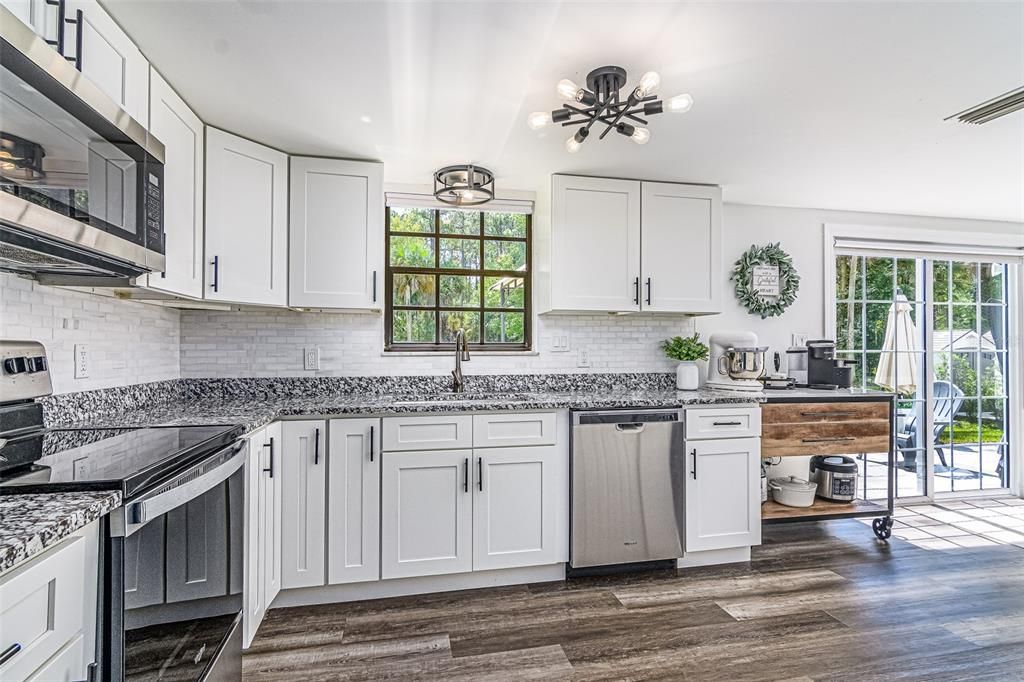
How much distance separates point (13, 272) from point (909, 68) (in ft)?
10.5

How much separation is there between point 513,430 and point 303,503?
1.04 m

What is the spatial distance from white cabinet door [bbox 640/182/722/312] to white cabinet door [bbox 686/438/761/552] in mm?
876

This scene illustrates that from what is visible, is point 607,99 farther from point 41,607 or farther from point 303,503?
point 303,503

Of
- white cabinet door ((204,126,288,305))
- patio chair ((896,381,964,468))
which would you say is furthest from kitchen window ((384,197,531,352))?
patio chair ((896,381,964,468))

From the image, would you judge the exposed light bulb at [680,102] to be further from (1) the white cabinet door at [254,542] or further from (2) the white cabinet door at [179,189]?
(1) the white cabinet door at [254,542]

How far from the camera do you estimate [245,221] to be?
251 cm

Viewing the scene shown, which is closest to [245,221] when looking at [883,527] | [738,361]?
[738,361]

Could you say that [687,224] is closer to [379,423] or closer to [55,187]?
[379,423]

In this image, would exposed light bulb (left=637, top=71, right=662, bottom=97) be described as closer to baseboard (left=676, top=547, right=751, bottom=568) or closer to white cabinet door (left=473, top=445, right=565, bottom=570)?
white cabinet door (left=473, top=445, right=565, bottom=570)

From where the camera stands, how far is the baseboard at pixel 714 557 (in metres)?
2.91

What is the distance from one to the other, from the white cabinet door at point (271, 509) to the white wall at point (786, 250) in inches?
110

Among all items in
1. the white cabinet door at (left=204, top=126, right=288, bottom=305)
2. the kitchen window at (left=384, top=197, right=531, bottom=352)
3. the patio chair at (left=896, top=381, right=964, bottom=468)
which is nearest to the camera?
the white cabinet door at (left=204, top=126, right=288, bottom=305)

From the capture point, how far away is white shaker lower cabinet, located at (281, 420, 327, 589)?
241 centimetres

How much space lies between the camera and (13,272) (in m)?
1.65
